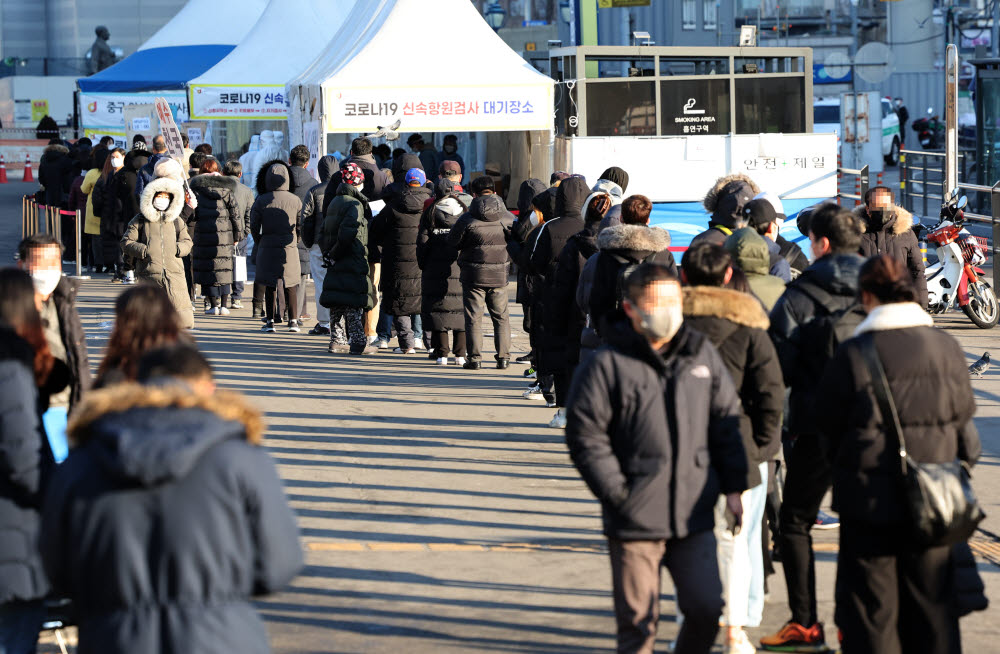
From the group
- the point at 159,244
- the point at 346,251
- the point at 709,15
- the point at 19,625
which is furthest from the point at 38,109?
the point at 19,625

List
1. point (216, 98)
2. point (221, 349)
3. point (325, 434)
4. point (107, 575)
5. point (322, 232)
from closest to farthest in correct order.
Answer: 1. point (107, 575)
2. point (325, 434)
3. point (322, 232)
4. point (221, 349)
5. point (216, 98)

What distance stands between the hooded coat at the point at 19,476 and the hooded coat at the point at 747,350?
2262mm

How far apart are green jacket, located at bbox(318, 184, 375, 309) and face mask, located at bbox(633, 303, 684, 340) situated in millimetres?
8251

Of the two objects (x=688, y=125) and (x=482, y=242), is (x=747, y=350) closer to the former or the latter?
(x=482, y=242)

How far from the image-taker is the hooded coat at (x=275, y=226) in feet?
47.4

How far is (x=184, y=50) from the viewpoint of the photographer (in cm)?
2933

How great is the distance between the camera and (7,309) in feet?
15.6

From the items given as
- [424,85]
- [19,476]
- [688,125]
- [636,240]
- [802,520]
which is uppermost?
[424,85]

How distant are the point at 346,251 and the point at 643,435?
8.46 meters

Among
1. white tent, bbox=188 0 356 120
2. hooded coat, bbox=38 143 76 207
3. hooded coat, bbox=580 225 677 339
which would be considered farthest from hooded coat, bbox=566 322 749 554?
hooded coat, bbox=38 143 76 207

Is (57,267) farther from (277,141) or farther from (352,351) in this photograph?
(277,141)

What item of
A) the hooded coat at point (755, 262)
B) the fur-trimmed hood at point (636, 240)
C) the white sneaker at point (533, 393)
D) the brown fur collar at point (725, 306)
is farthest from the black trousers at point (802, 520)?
the white sneaker at point (533, 393)

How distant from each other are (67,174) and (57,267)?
56.0 ft

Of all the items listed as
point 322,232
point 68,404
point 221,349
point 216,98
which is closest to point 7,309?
point 68,404
